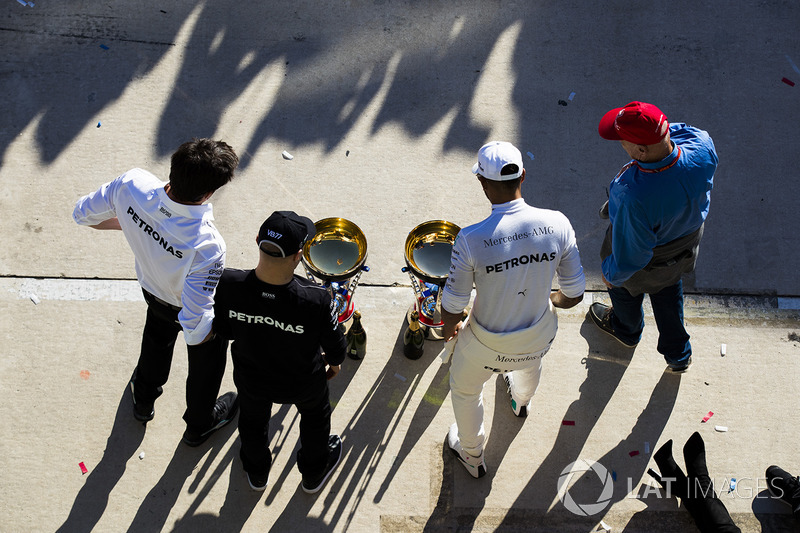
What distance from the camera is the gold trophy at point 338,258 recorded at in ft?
13.6

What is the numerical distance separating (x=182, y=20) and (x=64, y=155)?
1820 mm

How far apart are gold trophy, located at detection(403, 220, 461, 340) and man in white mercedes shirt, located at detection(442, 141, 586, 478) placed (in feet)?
1.97

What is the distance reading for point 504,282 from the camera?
10.7ft

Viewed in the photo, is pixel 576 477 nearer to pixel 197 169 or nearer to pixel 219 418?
pixel 219 418

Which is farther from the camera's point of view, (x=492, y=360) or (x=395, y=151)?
(x=395, y=151)

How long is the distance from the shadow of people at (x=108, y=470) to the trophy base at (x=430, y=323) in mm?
2021

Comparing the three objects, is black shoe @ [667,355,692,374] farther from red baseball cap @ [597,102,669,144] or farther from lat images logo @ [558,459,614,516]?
red baseball cap @ [597,102,669,144]

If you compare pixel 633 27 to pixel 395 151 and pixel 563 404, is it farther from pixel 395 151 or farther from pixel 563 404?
pixel 563 404

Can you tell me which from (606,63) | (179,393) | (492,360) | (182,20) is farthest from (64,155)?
(606,63)

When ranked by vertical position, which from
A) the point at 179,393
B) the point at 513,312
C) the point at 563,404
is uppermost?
the point at 513,312

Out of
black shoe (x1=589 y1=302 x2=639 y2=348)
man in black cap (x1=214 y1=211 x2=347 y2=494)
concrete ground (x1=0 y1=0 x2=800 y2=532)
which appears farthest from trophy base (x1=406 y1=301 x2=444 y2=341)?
black shoe (x1=589 y1=302 x2=639 y2=348)

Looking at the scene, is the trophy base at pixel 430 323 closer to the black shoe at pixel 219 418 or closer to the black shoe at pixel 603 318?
the black shoe at pixel 603 318

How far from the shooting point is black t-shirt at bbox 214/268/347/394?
3.09 metres

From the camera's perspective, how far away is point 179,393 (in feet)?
14.8
